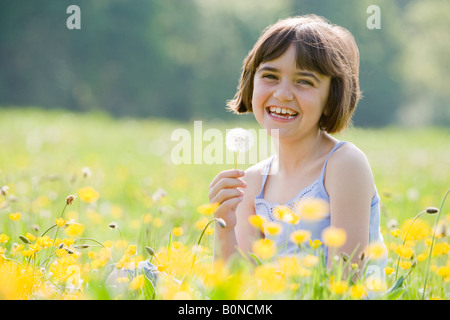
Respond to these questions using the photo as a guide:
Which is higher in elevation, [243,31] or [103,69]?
[243,31]

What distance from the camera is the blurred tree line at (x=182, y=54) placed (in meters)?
18.5

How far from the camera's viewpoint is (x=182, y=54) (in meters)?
22.1

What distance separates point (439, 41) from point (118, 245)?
22.5 m

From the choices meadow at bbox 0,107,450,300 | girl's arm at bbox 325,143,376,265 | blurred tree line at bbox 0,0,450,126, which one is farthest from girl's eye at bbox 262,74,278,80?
blurred tree line at bbox 0,0,450,126

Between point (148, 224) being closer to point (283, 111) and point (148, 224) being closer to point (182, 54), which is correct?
point (283, 111)

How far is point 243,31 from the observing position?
22.9 metres

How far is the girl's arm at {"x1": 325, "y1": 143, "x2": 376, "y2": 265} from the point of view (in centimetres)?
178

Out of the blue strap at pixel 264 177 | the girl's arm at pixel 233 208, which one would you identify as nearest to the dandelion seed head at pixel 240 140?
the girl's arm at pixel 233 208

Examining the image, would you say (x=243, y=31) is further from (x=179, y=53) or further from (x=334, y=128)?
(x=334, y=128)

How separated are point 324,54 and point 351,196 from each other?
1.63ft

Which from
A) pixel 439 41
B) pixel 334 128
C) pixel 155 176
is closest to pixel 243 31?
pixel 439 41

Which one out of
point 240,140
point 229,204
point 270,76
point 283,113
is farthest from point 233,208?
point 270,76

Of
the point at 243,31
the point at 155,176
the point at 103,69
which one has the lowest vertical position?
the point at 155,176
